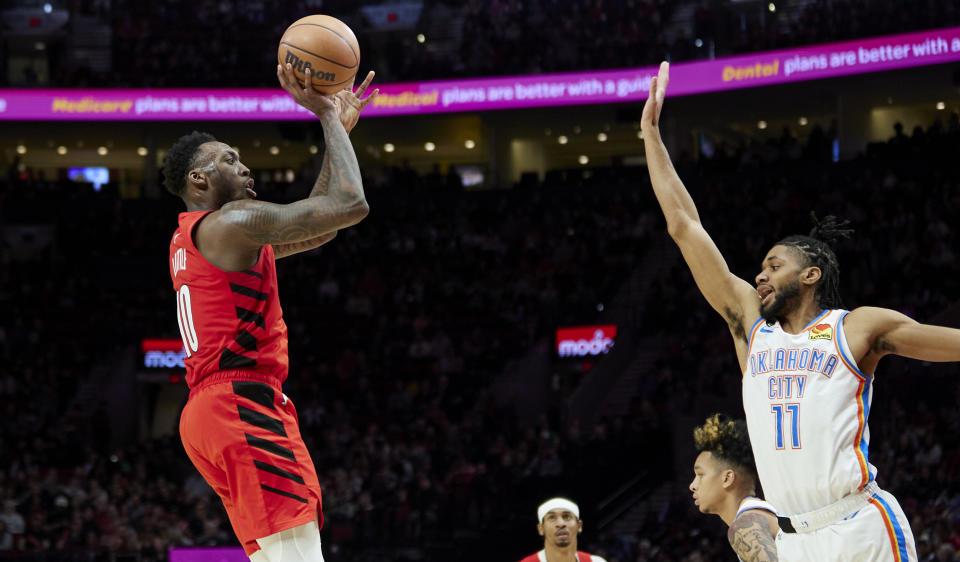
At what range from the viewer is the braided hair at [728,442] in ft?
14.9

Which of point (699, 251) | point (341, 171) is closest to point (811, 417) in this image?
point (699, 251)

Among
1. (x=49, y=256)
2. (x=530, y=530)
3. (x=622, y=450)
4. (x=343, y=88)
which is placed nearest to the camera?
(x=343, y=88)

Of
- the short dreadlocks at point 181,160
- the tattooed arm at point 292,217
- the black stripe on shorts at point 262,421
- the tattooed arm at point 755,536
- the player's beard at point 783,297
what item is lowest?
the tattooed arm at point 755,536

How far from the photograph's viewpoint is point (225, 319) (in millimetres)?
4059

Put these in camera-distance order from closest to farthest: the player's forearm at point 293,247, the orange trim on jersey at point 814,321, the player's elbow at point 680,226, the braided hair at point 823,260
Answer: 1. the orange trim on jersey at point 814,321
2. the braided hair at point 823,260
3. the player's forearm at point 293,247
4. the player's elbow at point 680,226

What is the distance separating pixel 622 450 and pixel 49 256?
14.0 meters

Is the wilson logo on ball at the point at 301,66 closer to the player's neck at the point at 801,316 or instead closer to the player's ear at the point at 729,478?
the player's neck at the point at 801,316

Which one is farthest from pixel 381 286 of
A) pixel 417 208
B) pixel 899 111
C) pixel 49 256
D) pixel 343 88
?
pixel 343 88

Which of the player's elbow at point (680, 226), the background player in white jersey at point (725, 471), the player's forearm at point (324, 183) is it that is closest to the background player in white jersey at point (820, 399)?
the background player in white jersey at point (725, 471)

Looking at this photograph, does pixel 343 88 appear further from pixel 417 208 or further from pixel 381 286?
pixel 417 208

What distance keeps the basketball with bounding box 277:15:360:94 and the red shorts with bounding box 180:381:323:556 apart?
47.5 inches

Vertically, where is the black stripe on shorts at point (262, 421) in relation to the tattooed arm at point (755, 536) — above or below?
above

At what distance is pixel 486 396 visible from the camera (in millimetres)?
19781

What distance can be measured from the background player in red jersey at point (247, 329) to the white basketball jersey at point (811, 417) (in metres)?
1.63
